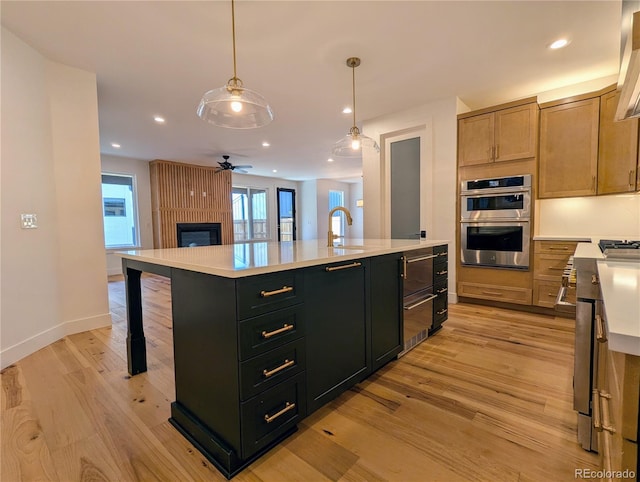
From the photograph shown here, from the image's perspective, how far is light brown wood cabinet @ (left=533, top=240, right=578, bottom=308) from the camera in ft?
10.7

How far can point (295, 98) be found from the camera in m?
3.82

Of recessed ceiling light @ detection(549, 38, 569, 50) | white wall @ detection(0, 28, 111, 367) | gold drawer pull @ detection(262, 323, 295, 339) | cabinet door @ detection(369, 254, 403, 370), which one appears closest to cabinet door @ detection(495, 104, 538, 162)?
recessed ceiling light @ detection(549, 38, 569, 50)

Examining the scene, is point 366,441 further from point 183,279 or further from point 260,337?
point 183,279

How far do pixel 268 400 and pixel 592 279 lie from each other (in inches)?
60.2

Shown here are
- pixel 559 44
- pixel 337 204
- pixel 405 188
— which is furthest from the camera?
pixel 337 204

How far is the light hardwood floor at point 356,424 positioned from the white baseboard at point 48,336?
3.5 inches

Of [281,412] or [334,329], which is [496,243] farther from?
[281,412]

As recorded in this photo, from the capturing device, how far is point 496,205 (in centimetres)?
362

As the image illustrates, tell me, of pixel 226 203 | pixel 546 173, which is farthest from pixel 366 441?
pixel 226 203

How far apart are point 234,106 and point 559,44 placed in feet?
9.80

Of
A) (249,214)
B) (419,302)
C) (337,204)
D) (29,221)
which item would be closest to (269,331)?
(419,302)

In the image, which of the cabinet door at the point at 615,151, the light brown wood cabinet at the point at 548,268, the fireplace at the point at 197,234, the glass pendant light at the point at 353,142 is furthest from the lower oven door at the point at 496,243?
the fireplace at the point at 197,234

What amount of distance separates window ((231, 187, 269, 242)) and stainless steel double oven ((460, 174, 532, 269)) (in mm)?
6898

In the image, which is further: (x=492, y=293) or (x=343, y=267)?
(x=492, y=293)
